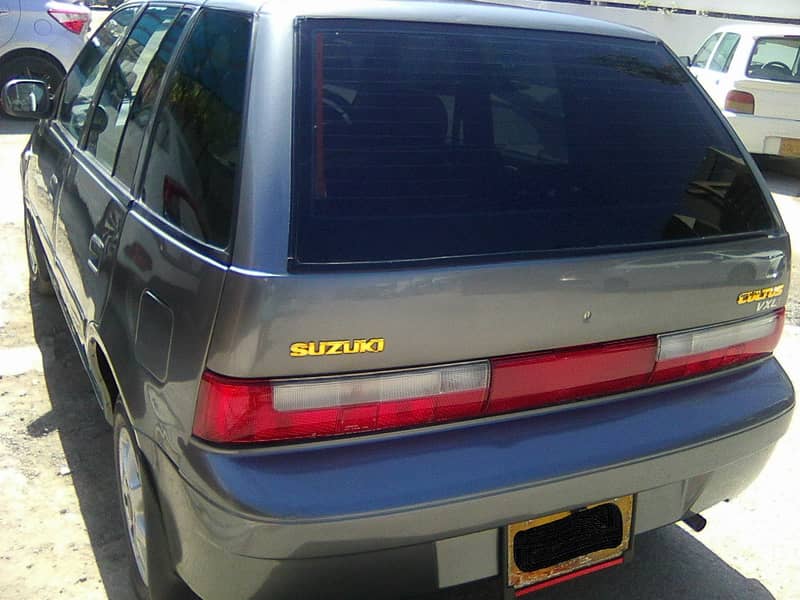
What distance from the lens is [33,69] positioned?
9.90m

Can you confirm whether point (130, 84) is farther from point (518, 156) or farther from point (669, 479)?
point (669, 479)

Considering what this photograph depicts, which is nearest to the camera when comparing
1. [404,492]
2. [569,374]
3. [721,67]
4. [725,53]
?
[404,492]

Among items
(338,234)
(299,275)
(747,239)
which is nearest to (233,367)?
(299,275)

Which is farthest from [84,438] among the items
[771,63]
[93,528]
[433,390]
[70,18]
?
[771,63]

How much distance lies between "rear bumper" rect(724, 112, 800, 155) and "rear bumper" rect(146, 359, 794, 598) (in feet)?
25.9

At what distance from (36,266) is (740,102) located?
24.6 ft

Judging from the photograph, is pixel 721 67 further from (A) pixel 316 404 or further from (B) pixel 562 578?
(A) pixel 316 404

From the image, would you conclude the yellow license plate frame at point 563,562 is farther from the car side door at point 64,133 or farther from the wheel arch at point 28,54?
the wheel arch at point 28,54

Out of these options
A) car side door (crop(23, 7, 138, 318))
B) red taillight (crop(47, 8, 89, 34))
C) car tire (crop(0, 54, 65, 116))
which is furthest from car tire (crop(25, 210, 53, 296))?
red taillight (crop(47, 8, 89, 34))

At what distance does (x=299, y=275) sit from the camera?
72.4 inches

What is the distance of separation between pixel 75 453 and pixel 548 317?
2.19m

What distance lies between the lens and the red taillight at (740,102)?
9.33m

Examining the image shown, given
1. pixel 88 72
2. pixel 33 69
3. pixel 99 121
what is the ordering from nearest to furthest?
1. pixel 99 121
2. pixel 88 72
3. pixel 33 69

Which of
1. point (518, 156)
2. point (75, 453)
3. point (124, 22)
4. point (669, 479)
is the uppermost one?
point (124, 22)
